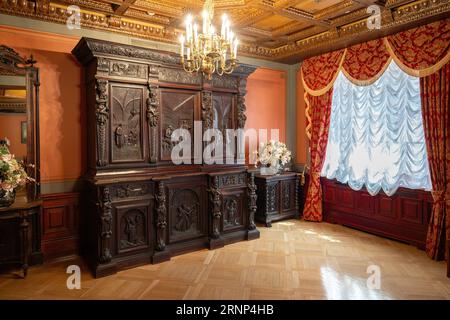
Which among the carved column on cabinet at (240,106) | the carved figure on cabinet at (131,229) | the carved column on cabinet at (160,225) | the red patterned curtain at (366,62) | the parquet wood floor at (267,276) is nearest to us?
the parquet wood floor at (267,276)

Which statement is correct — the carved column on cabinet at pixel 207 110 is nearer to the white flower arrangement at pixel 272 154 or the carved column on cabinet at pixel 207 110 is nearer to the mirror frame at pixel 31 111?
the white flower arrangement at pixel 272 154

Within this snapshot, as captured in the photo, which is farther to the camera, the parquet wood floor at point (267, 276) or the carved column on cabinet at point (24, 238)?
the carved column on cabinet at point (24, 238)

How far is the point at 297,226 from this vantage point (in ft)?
16.6

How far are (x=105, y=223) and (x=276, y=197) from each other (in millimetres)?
2876

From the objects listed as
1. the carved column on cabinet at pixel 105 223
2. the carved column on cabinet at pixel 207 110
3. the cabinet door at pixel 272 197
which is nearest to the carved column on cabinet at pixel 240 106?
the carved column on cabinet at pixel 207 110

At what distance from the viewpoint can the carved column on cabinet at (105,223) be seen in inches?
130

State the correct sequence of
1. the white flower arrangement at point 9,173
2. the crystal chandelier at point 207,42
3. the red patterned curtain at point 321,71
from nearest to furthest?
the crystal chandelier at point 207,42
the white flower arrangement at point 9,173
the red patterned curtain at point 321,71

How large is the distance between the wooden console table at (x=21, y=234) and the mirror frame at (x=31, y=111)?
0.19 metres

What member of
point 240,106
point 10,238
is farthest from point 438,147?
point 10,238

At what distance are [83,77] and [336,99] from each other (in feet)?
12.3

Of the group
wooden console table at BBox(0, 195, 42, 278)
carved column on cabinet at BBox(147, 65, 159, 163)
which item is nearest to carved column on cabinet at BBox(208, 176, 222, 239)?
carved column on cabinet at BBox(147, 65, 159, 163)

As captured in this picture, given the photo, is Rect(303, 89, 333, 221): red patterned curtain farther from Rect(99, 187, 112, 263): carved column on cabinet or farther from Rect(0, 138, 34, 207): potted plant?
Rect(0, 138, 34, 207): potted plant

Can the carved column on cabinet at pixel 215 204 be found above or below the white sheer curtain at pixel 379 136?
below
